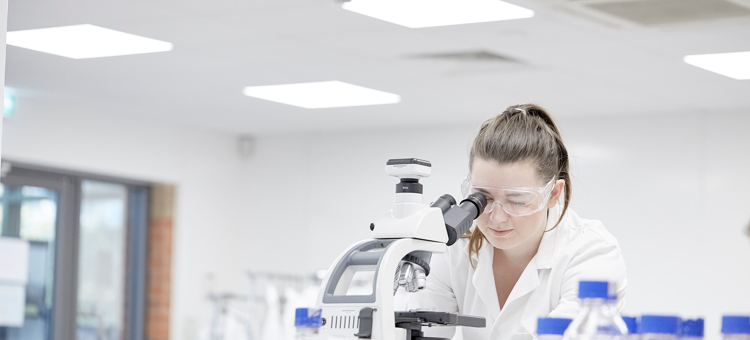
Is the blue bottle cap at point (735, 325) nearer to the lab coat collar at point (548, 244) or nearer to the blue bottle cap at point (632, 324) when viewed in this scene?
the blue bottle cap at point (632, 324)

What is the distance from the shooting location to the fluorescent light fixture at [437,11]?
363 cm

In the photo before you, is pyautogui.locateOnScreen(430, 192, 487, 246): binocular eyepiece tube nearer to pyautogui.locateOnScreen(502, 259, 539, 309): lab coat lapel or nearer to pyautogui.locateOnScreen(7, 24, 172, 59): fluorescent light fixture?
pyautogui.locateOnScreen(502, 259, 539, 309): lab coat lapel

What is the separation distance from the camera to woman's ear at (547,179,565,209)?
186cm

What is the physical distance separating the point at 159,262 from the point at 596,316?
575 centimetres

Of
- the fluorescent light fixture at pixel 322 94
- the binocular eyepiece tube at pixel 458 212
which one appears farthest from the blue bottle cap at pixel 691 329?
the fluorescent light fixture at pixel 322 94

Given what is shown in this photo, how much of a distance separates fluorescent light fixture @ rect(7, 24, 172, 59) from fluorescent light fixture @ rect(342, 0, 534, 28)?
1.10 metres

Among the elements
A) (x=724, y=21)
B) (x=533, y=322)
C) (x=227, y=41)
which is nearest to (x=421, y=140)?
(x=227, y=41)

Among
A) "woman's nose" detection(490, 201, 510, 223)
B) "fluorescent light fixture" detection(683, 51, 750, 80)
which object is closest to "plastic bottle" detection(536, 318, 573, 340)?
"woman's nose" detection(490, 201, 510, 223)

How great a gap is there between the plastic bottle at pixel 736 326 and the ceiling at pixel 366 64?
96.3 inches

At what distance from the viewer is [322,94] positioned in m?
5.49

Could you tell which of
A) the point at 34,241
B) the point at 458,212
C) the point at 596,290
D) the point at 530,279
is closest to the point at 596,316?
the point at 596,290

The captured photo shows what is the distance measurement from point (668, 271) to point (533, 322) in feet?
13.9

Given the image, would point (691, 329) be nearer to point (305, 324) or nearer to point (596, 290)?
point (596, 290)

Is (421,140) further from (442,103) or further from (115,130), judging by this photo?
(115,130)
